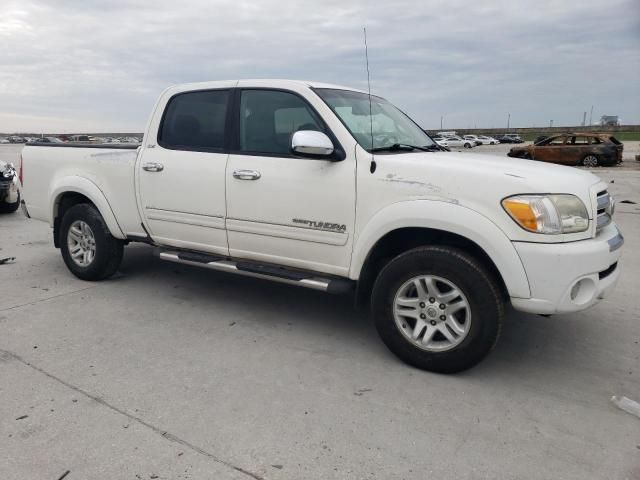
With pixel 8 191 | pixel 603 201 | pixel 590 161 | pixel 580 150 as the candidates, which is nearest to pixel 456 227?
pixel 603 201

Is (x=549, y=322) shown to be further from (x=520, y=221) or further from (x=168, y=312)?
(x=168, y=312)

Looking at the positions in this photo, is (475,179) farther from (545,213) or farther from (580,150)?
(580,150)

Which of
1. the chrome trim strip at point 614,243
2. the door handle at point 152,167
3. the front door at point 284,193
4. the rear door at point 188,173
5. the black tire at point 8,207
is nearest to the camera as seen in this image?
the chrome trim strip at point 614,243

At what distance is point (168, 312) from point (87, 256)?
Result: 137cm

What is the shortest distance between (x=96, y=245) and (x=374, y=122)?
2929mm

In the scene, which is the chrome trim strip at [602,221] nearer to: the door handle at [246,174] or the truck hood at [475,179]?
the truck hood at [475,179]

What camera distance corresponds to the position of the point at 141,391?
308cm

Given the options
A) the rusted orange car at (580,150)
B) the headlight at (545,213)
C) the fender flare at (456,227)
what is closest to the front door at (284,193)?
the fender flare at (456,227)

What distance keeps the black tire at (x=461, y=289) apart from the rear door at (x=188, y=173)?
1.46 m

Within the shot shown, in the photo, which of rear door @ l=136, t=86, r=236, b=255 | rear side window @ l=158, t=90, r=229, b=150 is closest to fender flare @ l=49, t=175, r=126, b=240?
rear door @ l=136, t=86, r=236, b=255

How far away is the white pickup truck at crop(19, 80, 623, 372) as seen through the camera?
9.96 feet

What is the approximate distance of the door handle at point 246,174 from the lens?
3885 millimetres

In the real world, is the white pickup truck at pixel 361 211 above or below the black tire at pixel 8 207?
above

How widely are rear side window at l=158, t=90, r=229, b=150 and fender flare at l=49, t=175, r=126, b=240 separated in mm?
883
